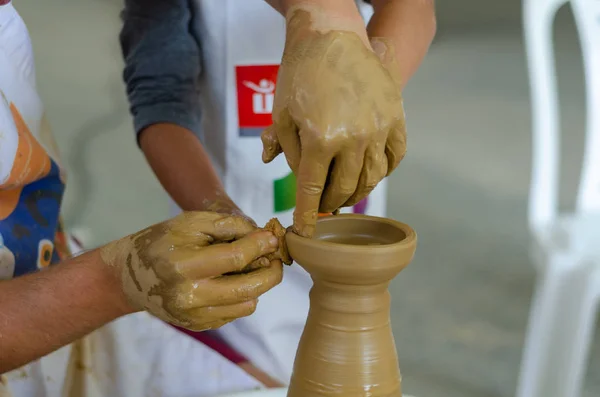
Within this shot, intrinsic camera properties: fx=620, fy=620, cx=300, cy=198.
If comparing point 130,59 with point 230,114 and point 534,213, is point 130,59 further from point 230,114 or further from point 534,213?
point 534,213

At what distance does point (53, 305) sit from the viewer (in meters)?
0.89

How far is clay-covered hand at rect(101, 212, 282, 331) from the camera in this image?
802 millimetres

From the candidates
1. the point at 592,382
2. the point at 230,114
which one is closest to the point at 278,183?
the point at 230,114

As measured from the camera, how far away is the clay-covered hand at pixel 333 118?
728mm

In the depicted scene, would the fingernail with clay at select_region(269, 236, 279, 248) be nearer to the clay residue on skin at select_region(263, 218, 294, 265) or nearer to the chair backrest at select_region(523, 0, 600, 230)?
the clay residue on skin at select_region(263, 218, 294, 265)

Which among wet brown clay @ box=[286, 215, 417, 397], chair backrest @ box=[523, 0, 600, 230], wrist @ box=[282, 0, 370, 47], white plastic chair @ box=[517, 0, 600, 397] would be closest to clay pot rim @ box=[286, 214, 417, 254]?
wet brown clay @ box=[286, 215, 417, 397]

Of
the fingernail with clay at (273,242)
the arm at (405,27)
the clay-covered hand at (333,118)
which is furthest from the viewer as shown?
the arm at (405,27)

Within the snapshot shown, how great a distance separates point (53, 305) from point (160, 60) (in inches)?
25.3

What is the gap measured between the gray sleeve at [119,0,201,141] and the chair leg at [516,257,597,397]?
3.74ft

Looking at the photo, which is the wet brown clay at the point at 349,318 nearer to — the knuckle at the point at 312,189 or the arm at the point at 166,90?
the knuckle at the point at 312,189

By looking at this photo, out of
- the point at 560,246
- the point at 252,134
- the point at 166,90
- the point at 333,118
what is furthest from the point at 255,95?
the point at 560,246

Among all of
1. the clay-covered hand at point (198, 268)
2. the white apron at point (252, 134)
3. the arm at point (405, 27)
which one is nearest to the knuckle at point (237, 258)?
the clay-covered hand at point (198, 268)

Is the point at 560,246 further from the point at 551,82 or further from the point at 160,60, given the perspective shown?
the point at 160,60

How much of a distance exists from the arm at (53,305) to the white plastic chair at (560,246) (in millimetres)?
1344
